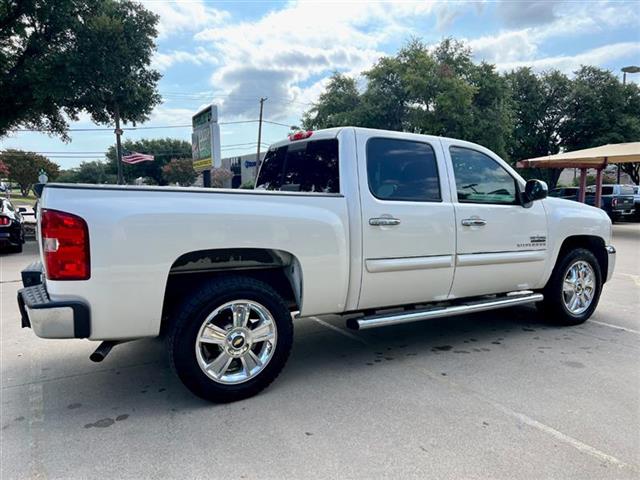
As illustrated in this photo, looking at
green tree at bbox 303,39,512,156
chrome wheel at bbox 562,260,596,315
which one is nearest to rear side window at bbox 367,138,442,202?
chrome wheel at bbox 562,260,596,315

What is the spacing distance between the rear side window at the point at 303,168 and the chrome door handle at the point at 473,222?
4.16 ft

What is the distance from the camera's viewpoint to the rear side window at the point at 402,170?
3857 millimetres

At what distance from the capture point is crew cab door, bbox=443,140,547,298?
4.22m

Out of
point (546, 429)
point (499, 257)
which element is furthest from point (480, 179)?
point (546, 429)

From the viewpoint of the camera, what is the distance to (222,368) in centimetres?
321

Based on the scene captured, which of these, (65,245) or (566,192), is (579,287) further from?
(566,192)

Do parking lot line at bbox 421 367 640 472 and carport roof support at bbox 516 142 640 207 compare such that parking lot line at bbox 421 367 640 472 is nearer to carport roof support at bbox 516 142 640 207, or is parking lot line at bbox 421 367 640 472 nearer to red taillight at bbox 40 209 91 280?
red taillight at bbox 40 209 91 280

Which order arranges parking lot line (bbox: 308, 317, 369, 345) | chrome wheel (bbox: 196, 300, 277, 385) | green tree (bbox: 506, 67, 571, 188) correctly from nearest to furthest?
1. chrome wheel (bbox: 196, 300, 277, 385)
2. parking lot line (bbox: 308, 317, 369, 345)
3. green tree (bbox: 506, 67, 571, 188)

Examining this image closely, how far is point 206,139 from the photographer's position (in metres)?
10.4

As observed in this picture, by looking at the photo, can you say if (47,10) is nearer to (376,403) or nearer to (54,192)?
(54,192)

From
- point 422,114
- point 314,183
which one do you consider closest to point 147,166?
point 422,114

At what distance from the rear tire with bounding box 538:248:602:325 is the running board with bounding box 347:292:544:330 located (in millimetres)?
305

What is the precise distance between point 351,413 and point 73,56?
1410cm

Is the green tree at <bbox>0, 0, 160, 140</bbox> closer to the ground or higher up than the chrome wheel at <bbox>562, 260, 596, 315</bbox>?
higher up
